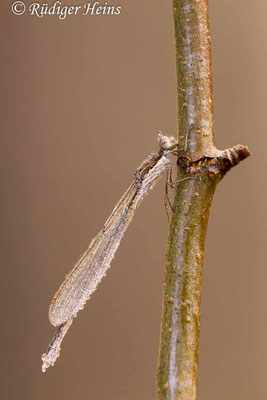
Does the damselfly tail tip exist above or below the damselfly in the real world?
below

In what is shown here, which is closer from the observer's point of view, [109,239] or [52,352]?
[52,352]

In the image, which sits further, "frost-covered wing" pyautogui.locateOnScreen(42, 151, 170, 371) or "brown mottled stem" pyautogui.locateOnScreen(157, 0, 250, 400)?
"frost-covered wing" pyautogui.locateOnScreen(42, 151, 170, 371)

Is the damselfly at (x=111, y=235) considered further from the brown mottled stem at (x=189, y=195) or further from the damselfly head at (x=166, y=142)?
the brown mottled stem at (x=189, y=195)

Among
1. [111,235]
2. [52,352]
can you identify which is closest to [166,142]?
[111,235]

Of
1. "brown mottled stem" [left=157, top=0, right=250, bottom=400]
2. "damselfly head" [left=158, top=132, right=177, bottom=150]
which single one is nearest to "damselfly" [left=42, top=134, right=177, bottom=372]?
"damselfly head" [left=158, top=132, right=177, bottom=150]

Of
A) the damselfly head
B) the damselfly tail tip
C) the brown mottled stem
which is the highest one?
the damselfly head

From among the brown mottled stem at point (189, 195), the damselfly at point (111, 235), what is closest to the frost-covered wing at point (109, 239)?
the damselfly at point (111, 235)

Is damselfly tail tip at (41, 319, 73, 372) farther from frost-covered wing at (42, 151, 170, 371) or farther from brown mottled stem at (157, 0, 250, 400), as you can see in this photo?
brown mottled stem at (157, 0, 250, 400)

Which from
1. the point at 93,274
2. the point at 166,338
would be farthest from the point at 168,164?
the point at 166,338

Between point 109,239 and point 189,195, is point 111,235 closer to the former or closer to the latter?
point 109,239

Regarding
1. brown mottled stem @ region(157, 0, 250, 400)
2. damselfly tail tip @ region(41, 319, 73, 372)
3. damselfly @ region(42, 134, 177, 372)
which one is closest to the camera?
brown mottled stem @ region(157, 0, 250, 400)
